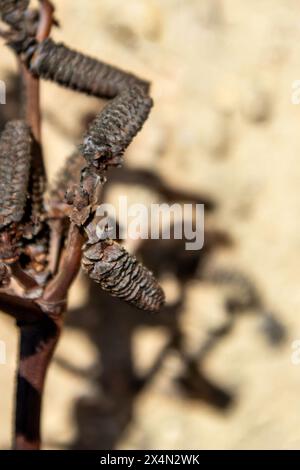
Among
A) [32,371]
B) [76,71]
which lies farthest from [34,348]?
[76,71]

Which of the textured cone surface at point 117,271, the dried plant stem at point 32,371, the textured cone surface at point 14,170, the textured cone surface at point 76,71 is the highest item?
the textured cone surface at point 76,71

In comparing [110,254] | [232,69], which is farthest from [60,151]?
[110,254]

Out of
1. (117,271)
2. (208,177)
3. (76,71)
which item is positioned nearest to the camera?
(117,271)

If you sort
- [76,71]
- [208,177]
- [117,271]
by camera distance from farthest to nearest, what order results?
[208,177], [76,71], [117,271]

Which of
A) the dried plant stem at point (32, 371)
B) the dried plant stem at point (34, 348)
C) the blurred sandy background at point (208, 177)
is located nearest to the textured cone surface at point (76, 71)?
the dried plant stem at point (34, 348)

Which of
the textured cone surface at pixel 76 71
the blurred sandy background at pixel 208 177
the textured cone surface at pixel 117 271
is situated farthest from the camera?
the blurred sandy background at pixel 208 177

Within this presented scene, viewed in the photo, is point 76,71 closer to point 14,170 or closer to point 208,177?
point 14,170

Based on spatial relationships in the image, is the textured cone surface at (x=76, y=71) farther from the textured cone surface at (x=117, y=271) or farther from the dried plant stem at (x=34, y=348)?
the textured cone surface at (x=117, y=271)

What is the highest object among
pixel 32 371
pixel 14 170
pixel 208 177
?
pixel 208 177
